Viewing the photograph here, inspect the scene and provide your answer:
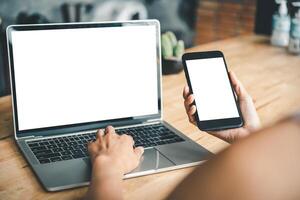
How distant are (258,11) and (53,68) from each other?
1629 mm

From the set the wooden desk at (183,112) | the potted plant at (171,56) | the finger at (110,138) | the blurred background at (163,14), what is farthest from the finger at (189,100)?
the blurred background at (163,14)

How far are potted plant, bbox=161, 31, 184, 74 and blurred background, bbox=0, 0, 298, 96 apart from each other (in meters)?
0.87

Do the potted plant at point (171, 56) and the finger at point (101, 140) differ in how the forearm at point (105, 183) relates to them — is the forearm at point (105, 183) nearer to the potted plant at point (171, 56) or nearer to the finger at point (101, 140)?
the finger at point (101, 140)

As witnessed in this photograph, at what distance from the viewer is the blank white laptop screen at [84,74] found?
112 centimetres

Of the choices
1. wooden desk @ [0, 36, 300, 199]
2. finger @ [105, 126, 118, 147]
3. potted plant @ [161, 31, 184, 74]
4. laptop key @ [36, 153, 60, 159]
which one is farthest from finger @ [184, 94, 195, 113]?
potted plant @ [161, 31, 184, 74]

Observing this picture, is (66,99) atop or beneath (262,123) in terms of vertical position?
atop

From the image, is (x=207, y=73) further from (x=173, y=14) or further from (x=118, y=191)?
(x=173, y=14)

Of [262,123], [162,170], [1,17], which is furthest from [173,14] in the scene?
[162,170]

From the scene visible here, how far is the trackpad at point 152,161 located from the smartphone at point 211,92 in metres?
0.13

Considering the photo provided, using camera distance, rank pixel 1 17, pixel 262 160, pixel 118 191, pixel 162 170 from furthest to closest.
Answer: pixel 1 17 < pixel 162 170 < pixel 118 191 < pixel 262 160

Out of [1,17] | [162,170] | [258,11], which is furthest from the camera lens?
[258,11]

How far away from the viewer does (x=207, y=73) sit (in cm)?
117

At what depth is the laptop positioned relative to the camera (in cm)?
108

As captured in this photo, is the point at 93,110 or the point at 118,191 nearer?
the point at 118,191
